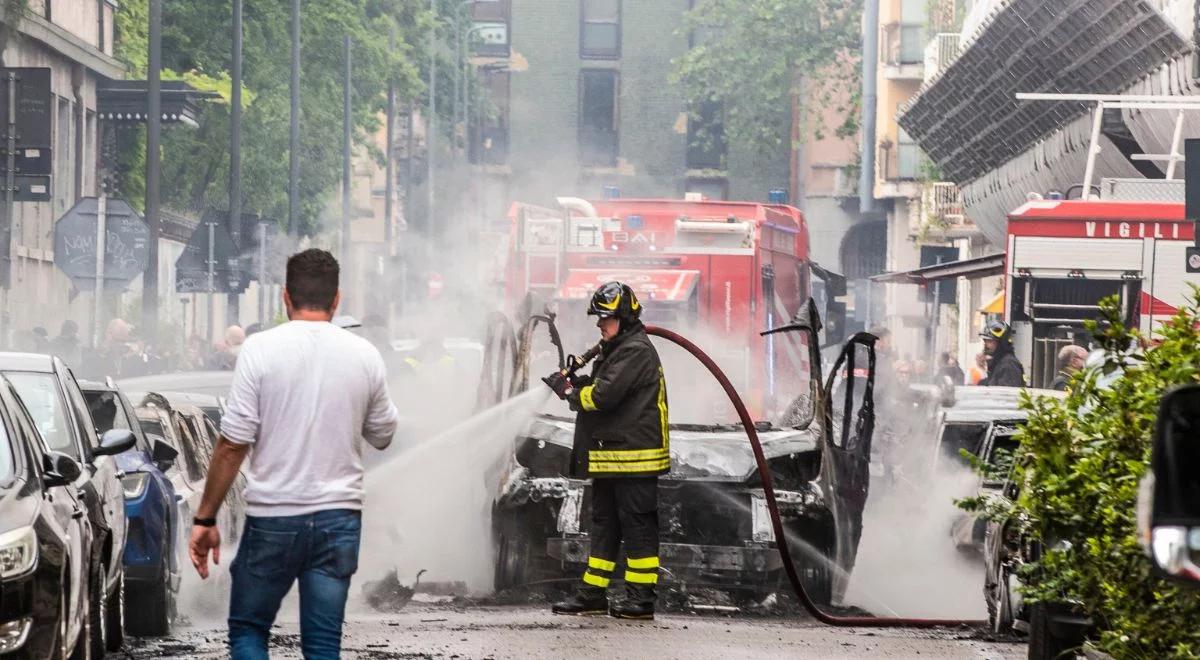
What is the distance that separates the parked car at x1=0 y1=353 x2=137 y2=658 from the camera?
8781 millimetres

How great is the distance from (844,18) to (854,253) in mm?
7846

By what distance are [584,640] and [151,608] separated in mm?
2053

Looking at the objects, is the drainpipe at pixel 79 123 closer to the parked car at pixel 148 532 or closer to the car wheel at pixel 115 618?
the parked car at pixel 148 532

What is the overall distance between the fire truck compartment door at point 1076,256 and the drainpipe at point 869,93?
39.6 metres

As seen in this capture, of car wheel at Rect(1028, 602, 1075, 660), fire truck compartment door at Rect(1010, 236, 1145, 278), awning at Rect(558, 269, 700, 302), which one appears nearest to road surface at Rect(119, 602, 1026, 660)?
car wheel at Rect(1028, 602, 1075, 660)

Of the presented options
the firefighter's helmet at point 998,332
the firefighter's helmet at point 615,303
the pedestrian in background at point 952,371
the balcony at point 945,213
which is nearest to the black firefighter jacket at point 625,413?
the firefighter's helmet at point 615,303

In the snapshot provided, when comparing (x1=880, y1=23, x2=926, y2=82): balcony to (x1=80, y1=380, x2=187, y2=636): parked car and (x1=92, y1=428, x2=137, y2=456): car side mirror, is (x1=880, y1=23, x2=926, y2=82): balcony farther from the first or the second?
(x1=92, y1=428, x2=137, y2=456): car side mirror

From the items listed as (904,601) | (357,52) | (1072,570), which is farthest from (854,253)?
(1072,570)

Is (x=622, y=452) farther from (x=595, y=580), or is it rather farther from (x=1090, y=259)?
(x=1090, y=259)

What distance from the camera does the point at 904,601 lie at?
13492 millimetres

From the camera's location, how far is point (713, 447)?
39.4 ft

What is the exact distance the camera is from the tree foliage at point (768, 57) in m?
68.2

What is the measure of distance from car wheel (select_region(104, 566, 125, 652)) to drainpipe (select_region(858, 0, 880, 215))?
50477mm

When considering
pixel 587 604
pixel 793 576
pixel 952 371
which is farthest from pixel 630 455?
pixel 952 371
